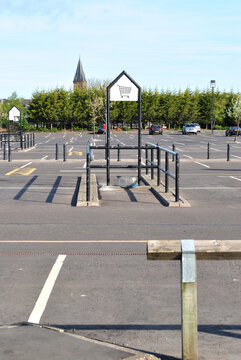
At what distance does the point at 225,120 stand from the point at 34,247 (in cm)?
8803

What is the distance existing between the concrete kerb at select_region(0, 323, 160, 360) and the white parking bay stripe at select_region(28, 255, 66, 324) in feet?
1.34

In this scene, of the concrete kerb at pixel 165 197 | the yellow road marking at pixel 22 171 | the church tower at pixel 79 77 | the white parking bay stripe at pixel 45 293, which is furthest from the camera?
the church tower at pixel 79 77

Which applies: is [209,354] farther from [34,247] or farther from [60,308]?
[34,247]

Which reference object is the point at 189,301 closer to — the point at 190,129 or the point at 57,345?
the point at 57,345

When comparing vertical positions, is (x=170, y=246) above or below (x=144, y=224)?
above

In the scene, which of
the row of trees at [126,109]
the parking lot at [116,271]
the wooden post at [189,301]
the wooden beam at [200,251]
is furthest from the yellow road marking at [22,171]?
the row of trees at [126,109]

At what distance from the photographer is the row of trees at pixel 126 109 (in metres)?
88.2

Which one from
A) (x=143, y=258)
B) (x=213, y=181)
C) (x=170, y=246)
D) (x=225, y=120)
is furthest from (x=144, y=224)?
(x=225, y=120)

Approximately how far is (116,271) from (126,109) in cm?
8226

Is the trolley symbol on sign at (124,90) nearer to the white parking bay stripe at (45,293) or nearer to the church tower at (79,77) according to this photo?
the white parking bay stripe at (45,293)

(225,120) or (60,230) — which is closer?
(60,230)

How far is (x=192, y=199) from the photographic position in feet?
47.4

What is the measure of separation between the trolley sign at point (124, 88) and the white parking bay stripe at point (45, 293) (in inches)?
361

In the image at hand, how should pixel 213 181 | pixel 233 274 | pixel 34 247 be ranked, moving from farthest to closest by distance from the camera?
pixel 213 181 < pixel 34 247 < pixel 233 274
